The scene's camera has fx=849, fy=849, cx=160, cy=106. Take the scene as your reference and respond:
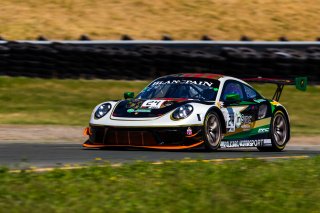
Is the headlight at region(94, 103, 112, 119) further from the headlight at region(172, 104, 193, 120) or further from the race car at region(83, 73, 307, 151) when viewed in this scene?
the headlight at region(172, 104, 193, 120)

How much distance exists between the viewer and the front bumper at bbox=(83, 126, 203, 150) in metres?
11.6

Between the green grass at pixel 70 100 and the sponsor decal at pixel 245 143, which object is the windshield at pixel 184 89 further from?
the green grass at pixel 70 100

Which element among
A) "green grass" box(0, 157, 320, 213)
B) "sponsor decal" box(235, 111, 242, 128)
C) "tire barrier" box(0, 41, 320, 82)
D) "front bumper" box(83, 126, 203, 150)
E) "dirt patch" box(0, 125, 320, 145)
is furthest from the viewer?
"tire barrier" box(0, 41, 320, 82)

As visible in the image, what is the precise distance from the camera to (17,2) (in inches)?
1330

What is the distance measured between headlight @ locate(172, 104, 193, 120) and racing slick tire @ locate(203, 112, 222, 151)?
28cm

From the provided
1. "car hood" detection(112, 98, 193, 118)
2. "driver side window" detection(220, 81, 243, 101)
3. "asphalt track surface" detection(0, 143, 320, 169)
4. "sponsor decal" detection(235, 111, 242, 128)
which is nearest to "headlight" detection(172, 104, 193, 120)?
"car hood" detection(112, 98, 193, 118)

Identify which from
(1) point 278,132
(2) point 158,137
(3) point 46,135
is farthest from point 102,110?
(3) point 46,135

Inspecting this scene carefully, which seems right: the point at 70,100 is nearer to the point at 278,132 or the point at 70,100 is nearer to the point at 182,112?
the point at 278,132

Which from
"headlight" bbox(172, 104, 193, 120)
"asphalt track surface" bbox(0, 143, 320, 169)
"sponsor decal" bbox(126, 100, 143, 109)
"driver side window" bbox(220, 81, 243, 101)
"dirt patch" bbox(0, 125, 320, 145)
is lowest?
"dirt patch" bbox(0, 125, 320, 145)

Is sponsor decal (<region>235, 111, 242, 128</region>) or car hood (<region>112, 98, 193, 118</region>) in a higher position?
car hood (<region>112, 98, 193, 118</region>)

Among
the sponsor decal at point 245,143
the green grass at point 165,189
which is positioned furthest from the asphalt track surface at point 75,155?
the green grass at point 165,189

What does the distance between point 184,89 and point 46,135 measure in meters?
3.92

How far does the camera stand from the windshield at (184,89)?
12625mm

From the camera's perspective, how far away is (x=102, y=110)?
12172 millimetres
